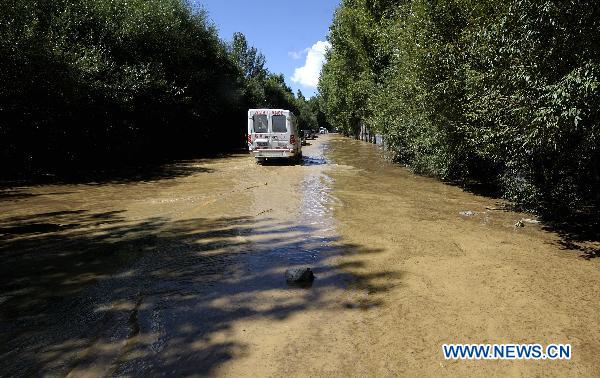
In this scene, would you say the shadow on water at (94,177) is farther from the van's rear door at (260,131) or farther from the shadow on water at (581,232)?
the shadow on water at (581,232)

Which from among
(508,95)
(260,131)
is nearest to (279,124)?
(260,131)

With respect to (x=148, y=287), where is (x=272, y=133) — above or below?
above

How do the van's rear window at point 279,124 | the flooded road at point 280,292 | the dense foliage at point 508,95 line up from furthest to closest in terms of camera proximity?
the van's rear window at point 279,124, the dense foliage at point 508,95, the flooded road at point 280,292

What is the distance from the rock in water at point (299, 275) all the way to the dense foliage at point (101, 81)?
13569 millimetres

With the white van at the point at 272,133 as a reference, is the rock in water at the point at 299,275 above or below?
below

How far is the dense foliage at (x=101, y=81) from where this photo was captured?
46.5 ft

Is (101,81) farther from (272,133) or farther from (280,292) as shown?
(280,292)

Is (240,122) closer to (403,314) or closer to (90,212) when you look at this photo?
(90,212)

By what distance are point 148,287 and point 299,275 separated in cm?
183

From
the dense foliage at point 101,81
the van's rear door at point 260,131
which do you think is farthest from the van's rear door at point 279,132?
the dense foliage at point 101,81

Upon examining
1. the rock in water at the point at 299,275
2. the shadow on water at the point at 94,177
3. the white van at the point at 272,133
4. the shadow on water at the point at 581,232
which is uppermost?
the white van at the point at 272,133

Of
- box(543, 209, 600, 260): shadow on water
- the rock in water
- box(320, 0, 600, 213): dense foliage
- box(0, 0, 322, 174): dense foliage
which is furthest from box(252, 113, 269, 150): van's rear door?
the rock in water

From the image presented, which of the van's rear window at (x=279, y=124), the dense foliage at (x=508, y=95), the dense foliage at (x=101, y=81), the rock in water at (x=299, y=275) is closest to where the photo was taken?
the rock in water at (x=299, y=275)

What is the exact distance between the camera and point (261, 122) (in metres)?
18.1
